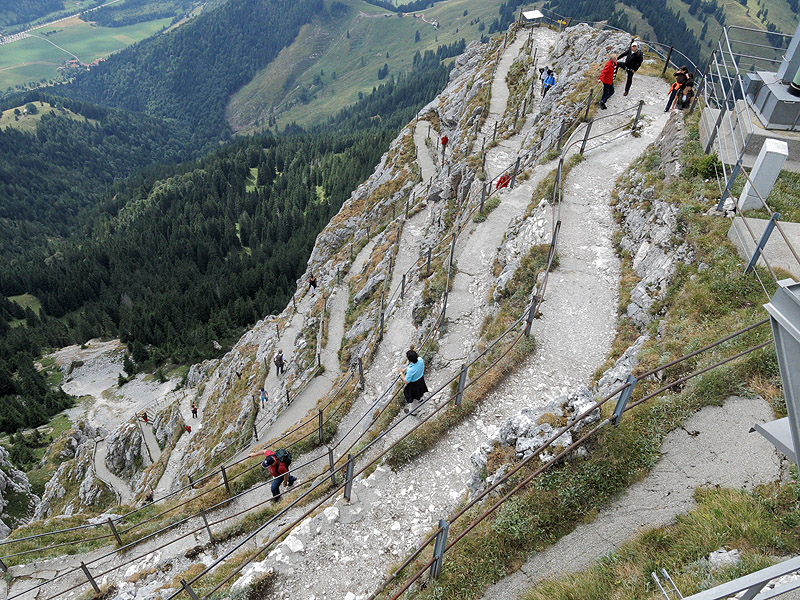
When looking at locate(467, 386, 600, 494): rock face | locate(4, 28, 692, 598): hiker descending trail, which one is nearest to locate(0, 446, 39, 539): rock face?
locate(4, 28, 692, 598): hiker descending trail

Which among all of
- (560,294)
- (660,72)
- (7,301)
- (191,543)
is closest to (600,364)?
(560,294)

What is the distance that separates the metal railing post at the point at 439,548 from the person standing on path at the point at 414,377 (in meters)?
5.32

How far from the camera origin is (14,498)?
43.9 metres

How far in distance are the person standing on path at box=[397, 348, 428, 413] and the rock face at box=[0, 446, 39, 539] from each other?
1822 inches

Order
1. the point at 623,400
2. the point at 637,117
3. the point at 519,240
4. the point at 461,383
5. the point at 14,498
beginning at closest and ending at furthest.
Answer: the point at 623,400 → the point at 461,383 → the point at 519,240 → the point at 637,117 → the point at 14,498

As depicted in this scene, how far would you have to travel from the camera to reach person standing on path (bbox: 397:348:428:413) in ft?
41.9

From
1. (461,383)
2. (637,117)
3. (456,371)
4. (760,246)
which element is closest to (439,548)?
(461,383)

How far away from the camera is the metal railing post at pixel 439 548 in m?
7.48

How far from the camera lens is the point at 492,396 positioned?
13.0 meters

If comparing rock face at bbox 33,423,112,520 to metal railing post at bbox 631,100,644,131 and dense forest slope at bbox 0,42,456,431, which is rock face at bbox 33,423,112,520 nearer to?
dense forest slope at bbox 0,42,456,431

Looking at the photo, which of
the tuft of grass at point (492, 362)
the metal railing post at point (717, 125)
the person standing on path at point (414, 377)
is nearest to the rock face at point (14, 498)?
the person standing on path at point (414, 377)

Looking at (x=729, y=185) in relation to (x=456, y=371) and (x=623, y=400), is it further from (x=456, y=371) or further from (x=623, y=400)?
(x=456, y=371)

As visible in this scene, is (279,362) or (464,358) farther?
(279,362)

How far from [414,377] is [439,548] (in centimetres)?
557
